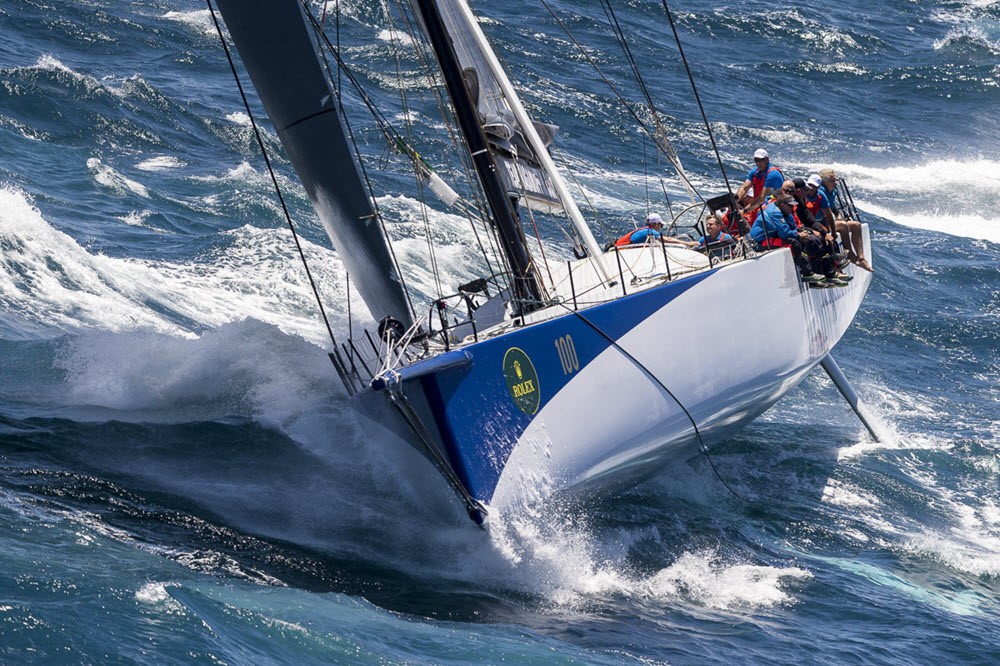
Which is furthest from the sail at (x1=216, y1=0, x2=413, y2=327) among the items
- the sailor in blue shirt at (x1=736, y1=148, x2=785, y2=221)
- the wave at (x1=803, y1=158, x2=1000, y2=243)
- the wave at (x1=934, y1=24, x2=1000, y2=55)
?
the wave at (x1=934, y1=24, x2=1000, y2=55)

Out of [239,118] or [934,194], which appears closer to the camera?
[239,118]

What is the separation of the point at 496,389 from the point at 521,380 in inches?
8.2

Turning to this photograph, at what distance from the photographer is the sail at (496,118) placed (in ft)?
34.8

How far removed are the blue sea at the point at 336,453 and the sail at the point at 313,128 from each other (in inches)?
43.1

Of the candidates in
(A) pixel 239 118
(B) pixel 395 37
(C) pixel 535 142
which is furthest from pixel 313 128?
(B) pixel 395 37

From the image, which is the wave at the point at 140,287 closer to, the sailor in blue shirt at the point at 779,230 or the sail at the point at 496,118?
the sail at the point at 496,118

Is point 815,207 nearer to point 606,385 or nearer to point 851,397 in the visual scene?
point 851,397

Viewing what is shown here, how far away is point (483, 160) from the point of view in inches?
408

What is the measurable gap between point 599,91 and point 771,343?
14277 millimetres

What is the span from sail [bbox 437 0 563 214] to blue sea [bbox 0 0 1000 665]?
0.52 metres

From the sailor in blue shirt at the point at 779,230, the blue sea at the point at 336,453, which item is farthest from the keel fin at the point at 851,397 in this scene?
the sailor in blue shirt at the point at 779,230

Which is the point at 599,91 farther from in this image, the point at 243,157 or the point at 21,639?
the point at 21,639

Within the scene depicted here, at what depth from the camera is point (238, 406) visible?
1120 centimetres

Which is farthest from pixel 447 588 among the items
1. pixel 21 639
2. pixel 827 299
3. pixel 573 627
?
pixel 827 299
